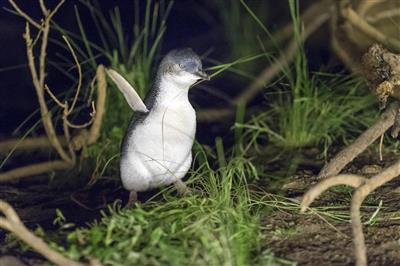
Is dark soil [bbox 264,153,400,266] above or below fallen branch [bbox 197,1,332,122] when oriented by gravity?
below

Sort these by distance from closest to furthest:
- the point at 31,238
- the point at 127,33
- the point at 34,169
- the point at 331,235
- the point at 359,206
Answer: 1. the point at 31,238
2. the point at 359,206
3. the point at 331,235
4. the point at 34,169
5. the point at 127,33

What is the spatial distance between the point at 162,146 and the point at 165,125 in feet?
0.22

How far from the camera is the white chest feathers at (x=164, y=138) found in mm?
2361

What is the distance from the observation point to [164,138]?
2359 millimetres

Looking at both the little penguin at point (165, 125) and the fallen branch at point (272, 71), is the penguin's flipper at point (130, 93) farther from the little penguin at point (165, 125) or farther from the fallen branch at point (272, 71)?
the fallen branch at point (272, 71)

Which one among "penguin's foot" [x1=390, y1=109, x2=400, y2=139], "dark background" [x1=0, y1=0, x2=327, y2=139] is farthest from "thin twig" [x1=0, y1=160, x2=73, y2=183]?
"penguin's foot" [x1=390, y1=109, x2=400, y2=139]

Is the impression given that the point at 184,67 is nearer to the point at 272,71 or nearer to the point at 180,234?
the point at 180,234

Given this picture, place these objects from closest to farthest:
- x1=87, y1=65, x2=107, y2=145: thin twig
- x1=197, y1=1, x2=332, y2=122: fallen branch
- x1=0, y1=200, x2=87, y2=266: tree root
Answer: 1. x1=0, y1=200, x2=87, y2=266: tree root
2. x1=87, y1=65, x2=107, y2=145: thin twig
3. x1=197, y1=1, x2=332, y2=122: fallen branch

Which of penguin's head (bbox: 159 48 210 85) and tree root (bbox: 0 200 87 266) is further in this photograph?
penguin's head (bbox: 159 48 210 85)

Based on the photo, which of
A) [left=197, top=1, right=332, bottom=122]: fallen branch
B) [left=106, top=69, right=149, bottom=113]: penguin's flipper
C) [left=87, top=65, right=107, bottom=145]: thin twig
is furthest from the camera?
[left=197, top=1, right=332, bottom=122]: fallen branch

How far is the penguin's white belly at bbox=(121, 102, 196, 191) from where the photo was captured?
236 centimetres

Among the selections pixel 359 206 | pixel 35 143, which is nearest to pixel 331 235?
pixel 359 206

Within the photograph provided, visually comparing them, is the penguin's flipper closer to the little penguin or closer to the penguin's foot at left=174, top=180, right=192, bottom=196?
the little penguin

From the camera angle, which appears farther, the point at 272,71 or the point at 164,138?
the point at 272,71
